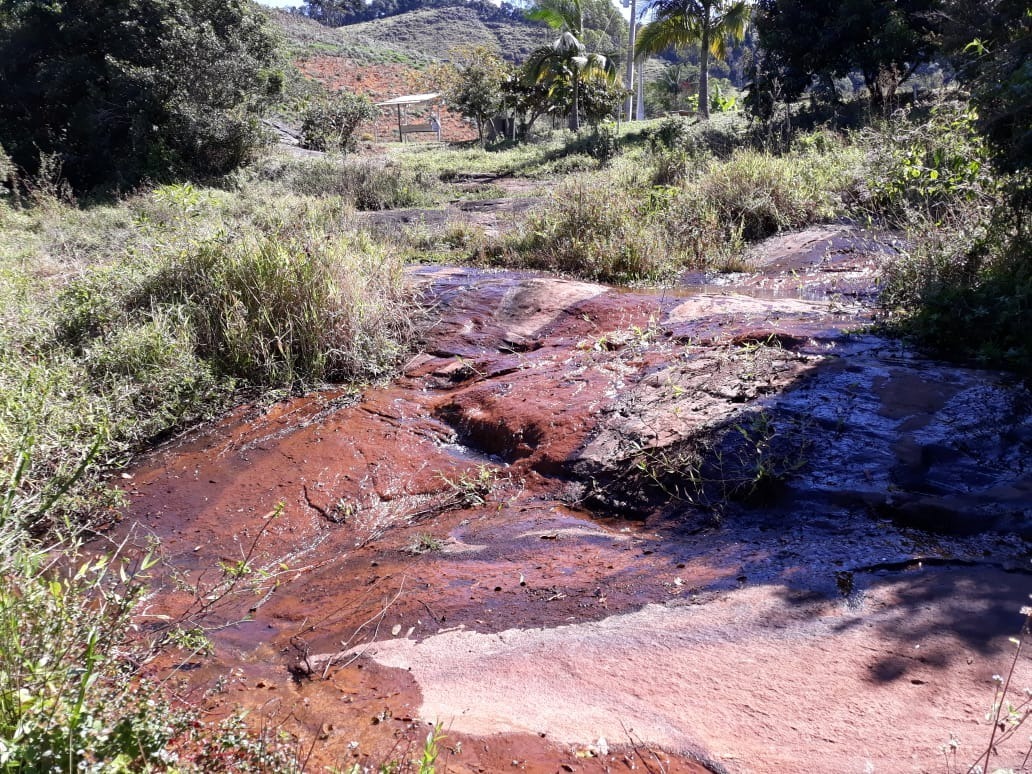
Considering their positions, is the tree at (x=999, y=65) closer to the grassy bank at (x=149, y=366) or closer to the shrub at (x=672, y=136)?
the grassy bank at (x=149, y=366)

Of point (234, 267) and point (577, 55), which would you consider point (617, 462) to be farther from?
point (577, 55)

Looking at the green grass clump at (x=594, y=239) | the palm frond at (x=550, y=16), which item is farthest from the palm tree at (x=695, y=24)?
the green grass clump at (x=594, y=239)

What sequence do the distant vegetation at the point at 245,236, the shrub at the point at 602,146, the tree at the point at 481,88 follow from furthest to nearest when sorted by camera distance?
the tree at the point at 481,88 → the shrub at the point at 602,146 → the distant vegetation at the point at 245,236

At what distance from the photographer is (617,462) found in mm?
4055

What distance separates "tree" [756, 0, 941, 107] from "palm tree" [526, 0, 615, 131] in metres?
8.28

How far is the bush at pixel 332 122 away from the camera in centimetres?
2314

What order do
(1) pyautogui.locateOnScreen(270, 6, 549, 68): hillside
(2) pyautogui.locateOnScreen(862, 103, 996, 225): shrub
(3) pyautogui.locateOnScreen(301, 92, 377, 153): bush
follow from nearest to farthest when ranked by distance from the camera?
(2) pyautogui.locateOnScreen(862, 103, 996, 225): shrub < (3) pyautogui.locateOnScreen(301, 92, 377, 153): bush < (1) pyautogui.locateOnScreen(270, 6, 549, 68): hillside

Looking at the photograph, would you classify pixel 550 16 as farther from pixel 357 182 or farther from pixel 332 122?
pixel 357 182

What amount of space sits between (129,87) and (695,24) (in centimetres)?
1567

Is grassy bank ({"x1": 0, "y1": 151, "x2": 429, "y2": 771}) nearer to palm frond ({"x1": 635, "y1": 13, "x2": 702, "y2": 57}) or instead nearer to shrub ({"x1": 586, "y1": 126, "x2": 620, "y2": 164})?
shrub ({"x1": 586, "y1": 126, "x2": 620, "y2": 164})

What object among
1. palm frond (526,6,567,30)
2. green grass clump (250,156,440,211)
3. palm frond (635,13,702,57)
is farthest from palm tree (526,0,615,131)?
green grass clump (250,156,440,211)

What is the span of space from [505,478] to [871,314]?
3163 millimetres

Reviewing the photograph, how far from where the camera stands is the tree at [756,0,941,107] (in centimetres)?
1450

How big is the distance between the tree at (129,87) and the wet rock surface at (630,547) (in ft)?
47.8
